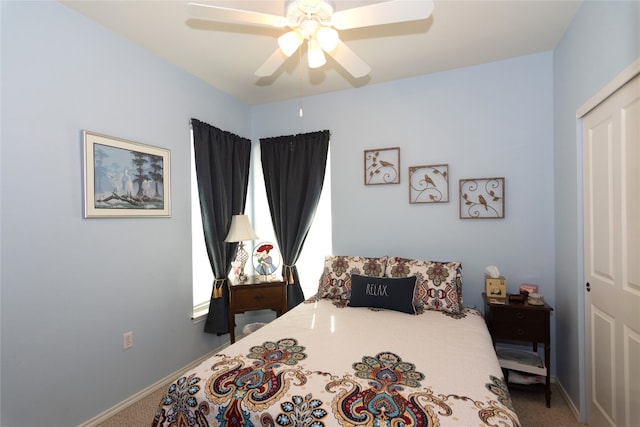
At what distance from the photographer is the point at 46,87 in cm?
186

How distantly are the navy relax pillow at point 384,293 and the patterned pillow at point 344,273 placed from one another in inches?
7.1

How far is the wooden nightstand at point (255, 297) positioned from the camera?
114 inches

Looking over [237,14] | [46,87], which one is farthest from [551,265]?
[46,87]

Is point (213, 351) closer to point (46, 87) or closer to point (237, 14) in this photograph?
Answer: point (46, 87)

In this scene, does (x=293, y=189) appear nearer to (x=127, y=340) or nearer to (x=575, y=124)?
(x=127, y=340)

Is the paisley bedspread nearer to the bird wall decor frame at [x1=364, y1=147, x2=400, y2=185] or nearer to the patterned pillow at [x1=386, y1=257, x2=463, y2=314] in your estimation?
the patterned pillow at [x1=386, y1=257, x2=463, y2=314]

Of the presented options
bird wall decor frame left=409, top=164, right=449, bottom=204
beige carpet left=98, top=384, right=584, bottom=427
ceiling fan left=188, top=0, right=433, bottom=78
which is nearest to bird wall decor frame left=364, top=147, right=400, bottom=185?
bird wall decor frame left=409, top=164, right=449, bottom=204

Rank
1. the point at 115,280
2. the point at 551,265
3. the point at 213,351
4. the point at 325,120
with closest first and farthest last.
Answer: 1. the point at 115,280
2. the point at 551,265
3. the point at 213,351
4. the point at 325,120

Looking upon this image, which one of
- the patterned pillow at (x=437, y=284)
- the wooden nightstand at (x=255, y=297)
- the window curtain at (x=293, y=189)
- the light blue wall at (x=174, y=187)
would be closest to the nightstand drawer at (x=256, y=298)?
the wooden nightstand at (x=255, y=297)

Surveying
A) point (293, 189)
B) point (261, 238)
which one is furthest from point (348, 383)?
point (261, 238)

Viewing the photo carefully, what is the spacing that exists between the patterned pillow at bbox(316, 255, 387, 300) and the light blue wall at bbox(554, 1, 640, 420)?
135 cm

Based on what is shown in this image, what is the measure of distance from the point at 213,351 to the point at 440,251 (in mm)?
2430

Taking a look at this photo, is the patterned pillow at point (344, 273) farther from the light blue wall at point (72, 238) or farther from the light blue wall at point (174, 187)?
the light blue wall at point (72, 238)

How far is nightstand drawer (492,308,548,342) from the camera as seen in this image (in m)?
2.24
